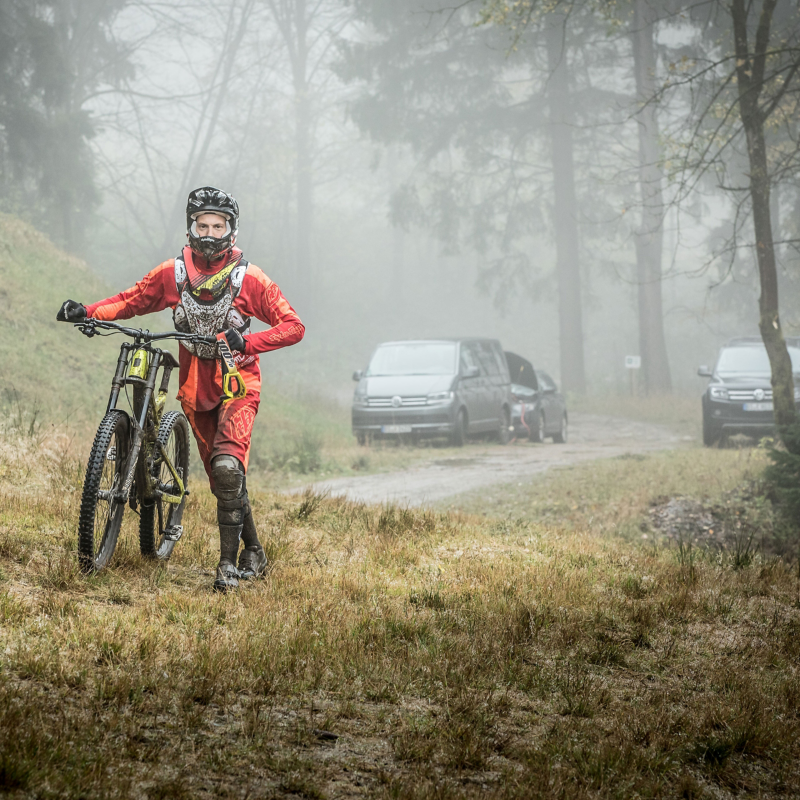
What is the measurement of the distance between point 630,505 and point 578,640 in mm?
5968

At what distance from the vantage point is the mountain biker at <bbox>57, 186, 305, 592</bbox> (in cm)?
497

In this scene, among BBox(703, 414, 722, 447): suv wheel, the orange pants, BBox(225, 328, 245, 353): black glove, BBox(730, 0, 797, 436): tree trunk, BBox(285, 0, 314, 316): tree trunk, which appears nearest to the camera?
BBox(225, 328, 245, 353): black glove

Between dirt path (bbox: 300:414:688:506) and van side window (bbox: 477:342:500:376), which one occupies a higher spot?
van side window (bbox: 477:342:500:376)

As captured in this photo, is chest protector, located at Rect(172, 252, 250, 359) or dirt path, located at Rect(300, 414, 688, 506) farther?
dirt path, located at Rect(300, 414, 688, 506)

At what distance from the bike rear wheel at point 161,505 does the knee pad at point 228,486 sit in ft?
1.20

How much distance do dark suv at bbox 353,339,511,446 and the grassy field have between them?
9.41 metres

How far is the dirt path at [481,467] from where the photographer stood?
10766 millimetres

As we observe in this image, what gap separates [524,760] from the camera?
9.84 feet

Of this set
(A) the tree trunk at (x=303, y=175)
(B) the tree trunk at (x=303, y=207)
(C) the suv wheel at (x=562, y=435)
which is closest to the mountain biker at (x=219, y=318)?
(C) the suv wheel at (x=562, y=435)

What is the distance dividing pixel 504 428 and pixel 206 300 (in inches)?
524

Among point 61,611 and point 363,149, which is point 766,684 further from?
point 363,149

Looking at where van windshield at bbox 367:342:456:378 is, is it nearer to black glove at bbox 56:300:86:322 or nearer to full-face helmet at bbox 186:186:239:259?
full-face helmet at bbox 186:186:239:259

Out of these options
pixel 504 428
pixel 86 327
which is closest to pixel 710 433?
pixel 504 428

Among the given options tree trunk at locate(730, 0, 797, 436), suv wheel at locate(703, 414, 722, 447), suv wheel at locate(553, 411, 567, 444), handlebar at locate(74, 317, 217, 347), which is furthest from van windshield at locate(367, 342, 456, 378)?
handlebar at locate(74, 317, 217, 347)
